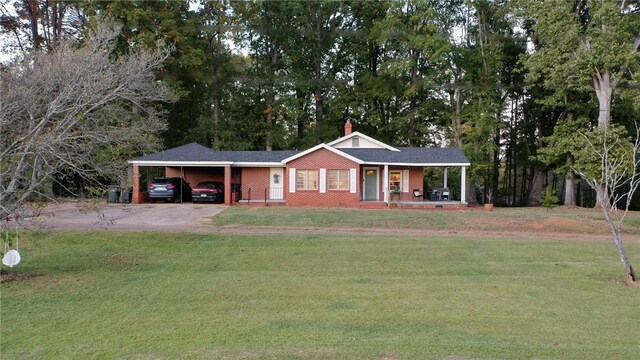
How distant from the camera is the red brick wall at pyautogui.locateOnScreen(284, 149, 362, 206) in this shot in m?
26.0

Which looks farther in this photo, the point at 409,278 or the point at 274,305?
the point at 409,278

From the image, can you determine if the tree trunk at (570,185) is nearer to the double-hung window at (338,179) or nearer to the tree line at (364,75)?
the tree line at (364,75)

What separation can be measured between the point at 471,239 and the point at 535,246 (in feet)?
6.13

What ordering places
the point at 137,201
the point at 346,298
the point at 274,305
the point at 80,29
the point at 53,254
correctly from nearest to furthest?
the point at 274,305
the point at 346,298
the point at 53,254
the point at 137,201
the point at 80,29

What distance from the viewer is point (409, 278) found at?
9.16 meters

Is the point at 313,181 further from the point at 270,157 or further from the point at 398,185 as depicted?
the point at 398,185

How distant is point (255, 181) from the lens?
28.5 meters

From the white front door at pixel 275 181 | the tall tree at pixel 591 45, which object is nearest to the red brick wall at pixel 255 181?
the white front door at pixel 275 181

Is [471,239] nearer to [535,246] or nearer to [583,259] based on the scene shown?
[535,246]

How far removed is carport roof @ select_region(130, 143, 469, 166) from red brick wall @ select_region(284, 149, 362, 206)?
74 cm

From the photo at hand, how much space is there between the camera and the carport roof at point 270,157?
1046 inches

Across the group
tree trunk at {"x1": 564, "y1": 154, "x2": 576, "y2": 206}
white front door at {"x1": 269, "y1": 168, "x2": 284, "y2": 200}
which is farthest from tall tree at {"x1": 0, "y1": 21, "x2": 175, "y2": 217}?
tree trunk at {"x1": 564, "y1": 154, "x2": 576, "y2": 206}

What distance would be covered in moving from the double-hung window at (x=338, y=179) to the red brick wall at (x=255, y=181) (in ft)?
14.6

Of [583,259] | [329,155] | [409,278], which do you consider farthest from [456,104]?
[409,278]
